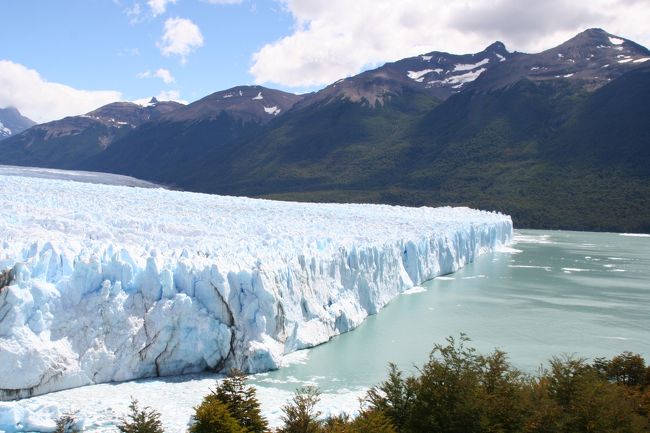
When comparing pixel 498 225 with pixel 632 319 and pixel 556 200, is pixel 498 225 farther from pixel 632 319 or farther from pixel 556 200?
pixel 556 200

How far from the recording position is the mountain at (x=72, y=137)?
14475cm

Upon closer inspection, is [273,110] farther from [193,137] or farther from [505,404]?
[505,404]

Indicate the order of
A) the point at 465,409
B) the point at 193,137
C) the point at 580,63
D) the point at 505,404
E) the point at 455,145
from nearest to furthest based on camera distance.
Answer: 1. the point at 465,409
2. the point at 505,404
3. the point at 455,145
4. the point at 580,63
5. the point at 193,137

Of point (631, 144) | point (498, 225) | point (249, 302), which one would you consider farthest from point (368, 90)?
point (249, 302)

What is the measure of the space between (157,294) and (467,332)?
9104 millimetres

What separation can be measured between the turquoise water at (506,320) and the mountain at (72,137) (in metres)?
134

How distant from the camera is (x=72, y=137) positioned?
513 ft

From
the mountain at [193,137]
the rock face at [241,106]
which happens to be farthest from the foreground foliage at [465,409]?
the rock face at [241,106]

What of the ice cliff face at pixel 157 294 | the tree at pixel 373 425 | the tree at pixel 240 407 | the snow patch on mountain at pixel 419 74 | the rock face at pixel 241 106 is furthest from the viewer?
the rock face at pixel 241 106

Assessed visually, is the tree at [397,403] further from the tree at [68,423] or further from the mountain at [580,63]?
the mountain at [580,63]

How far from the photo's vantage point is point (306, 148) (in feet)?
321

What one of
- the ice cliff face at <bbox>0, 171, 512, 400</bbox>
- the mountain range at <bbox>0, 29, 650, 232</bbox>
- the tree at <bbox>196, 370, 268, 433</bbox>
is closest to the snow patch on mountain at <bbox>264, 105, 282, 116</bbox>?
the mountain range at <bbox>0, 29, 650, 232</bbox>

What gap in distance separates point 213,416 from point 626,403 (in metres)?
5.69

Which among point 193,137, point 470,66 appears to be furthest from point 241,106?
point 470,66
